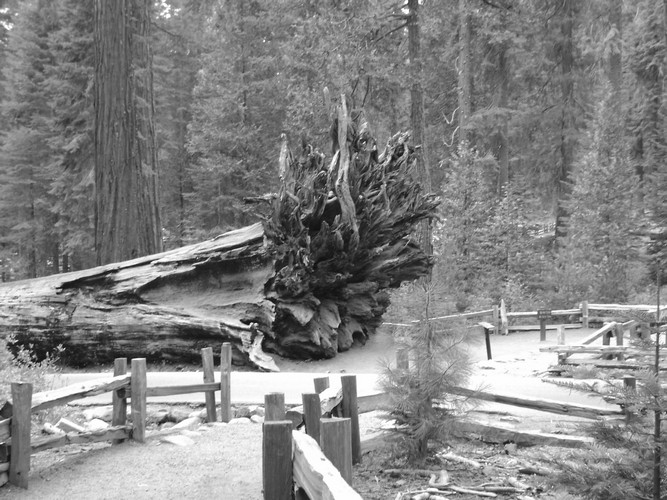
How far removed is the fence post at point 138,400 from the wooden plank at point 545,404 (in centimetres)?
401

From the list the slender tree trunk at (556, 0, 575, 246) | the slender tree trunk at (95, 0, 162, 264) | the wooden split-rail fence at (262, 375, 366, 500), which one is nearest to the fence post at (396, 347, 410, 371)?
the wooden split-rail fence at (262, 375, 366, 500)

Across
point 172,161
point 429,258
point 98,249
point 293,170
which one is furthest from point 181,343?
A: point 172,161

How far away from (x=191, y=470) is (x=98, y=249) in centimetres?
975

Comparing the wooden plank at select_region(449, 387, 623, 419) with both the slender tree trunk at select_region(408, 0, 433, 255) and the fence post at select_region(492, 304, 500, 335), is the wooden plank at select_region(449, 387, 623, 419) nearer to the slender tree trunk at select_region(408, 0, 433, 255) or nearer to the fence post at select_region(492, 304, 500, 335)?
the fence post at select_region(492, 304, 500, 335)

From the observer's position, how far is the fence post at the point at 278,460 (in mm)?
4055

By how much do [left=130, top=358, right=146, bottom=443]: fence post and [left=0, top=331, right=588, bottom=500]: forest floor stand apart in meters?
0.16

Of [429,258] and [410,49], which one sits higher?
[410,49]

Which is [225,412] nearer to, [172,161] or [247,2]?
[247,2]

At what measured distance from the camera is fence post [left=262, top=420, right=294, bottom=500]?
13.3 ft

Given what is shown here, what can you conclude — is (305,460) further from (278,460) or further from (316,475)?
(278,460)

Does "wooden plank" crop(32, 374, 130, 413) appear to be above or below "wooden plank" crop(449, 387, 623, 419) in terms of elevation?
above

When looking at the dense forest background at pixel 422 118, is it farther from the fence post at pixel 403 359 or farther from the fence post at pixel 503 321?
the fence post at pixel 403 359

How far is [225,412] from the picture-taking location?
9281 millimetres

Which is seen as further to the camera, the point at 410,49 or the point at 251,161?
the point at 251,161
